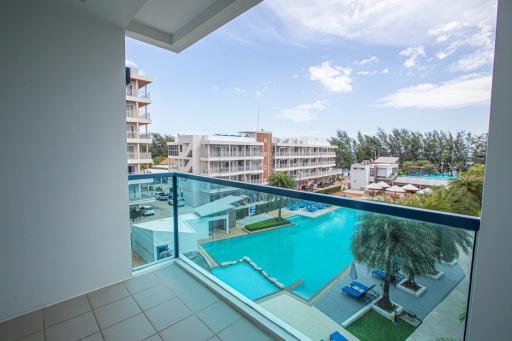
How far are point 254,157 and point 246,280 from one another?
564 inches

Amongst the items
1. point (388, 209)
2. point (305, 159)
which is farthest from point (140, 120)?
point (305, 159)

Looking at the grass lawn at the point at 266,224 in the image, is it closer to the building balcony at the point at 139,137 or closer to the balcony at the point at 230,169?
the building balcony at the point at 139,137

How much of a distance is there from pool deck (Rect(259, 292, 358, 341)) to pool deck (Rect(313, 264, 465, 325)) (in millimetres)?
50

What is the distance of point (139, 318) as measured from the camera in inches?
69.8

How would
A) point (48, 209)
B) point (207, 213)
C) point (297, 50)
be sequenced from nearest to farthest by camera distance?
point (48, 209), point (207, 213), point (297, 50)

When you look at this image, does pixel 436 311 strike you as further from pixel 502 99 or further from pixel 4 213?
pixel 4 213

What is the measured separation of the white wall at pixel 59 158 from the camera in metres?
1.72

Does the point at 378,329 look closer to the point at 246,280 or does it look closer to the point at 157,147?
the point at 246,280

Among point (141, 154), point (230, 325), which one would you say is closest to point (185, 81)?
point (141, 154)

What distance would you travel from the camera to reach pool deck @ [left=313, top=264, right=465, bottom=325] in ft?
3.51

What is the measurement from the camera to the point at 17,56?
1701 millimetres

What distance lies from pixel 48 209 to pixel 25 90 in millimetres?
959

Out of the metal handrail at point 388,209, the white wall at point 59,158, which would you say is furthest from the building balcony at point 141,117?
the metal handrail at point 388,209

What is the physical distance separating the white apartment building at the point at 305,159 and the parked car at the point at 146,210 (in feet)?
50.2
